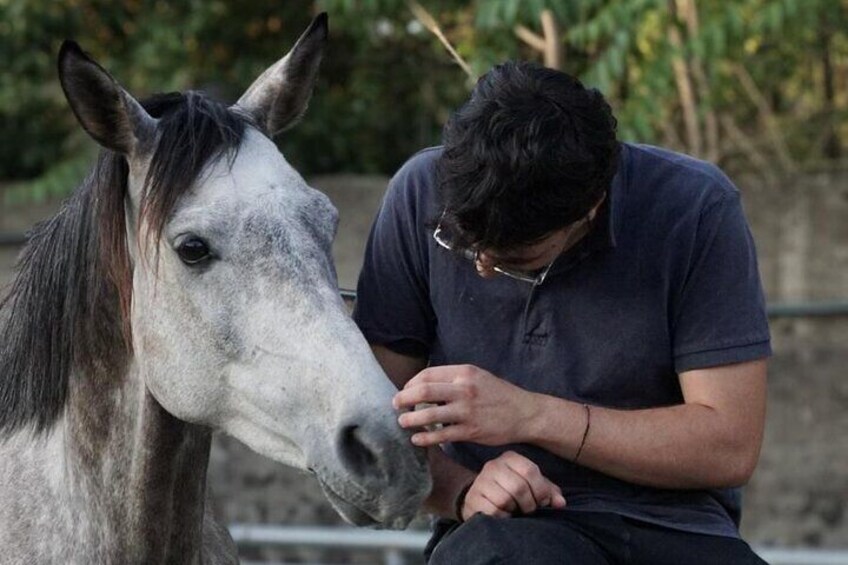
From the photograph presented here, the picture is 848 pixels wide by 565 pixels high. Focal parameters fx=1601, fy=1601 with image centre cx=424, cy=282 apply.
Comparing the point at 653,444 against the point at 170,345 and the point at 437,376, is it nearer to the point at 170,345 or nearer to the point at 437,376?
the point at 437,376

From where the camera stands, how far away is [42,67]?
9898mm

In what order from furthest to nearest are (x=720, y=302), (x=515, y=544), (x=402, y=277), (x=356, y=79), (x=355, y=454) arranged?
(x=356, y=79)
(x=402, y=277)
(x=720, y=302)
(x=515, y=544)
(x=355, y=454)

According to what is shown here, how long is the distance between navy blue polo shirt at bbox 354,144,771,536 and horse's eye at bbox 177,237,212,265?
1.51 ft

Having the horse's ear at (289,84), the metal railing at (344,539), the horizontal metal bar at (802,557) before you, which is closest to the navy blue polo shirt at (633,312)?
the horse's ear at (289,84)

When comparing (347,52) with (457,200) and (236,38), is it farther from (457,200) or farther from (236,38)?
(457,200)

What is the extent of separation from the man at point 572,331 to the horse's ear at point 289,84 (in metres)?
0.34

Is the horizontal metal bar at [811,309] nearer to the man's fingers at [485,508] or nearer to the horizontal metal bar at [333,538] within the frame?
the horizontal metal bar at [333,538]

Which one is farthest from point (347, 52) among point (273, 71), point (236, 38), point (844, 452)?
point (273, 71)

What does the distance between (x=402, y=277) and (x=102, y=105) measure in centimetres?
71

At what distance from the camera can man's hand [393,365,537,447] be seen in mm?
2832

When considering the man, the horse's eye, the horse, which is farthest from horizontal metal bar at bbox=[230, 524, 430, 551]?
the horse's eye

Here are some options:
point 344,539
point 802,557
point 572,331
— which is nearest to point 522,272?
point 572,331

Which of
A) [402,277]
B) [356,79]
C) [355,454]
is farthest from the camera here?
[356,79]

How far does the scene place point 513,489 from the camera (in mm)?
3012
